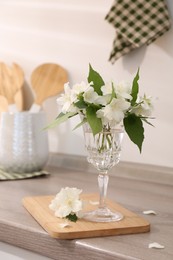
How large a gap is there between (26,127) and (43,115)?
0.07 metres

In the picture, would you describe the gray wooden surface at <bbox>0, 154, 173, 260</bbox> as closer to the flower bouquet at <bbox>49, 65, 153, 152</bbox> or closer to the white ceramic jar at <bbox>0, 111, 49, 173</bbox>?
the white ceramic jar at <bbox>0, 111, 49, 173</bbox>

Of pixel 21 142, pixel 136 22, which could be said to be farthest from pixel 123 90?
pixel 21 142

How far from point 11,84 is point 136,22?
1.86ft

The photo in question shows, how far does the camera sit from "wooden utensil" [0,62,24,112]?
6.37 ft

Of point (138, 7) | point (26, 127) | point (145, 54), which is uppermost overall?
point (138, 7)

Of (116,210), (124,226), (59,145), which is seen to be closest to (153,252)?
(124,226)

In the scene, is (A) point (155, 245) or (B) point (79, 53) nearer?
(A) point (155, 245)

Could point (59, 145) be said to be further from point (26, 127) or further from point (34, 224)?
point (34, 224)

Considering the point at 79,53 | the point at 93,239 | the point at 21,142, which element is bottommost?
the point at 93,239

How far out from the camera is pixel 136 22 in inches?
62.2

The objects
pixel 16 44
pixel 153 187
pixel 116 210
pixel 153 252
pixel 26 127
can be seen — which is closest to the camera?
pixel 153 252

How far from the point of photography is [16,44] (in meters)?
1.99

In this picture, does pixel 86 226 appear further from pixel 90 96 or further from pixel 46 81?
pixel 46 81

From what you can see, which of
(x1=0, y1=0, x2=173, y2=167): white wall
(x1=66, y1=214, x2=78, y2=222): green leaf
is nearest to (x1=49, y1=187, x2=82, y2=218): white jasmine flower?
(x1=66, y1=214, x2=78, y2=222): green leaf
